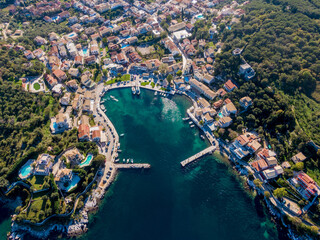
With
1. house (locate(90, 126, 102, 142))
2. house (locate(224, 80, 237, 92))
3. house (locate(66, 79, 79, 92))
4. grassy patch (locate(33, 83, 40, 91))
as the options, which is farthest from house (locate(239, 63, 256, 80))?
grassy patch (locate(33, 83, 40, 91))

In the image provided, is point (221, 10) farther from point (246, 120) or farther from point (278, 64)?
point (246, 120)

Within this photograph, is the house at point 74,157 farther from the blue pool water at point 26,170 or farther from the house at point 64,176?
the blue pool water at point 26,170

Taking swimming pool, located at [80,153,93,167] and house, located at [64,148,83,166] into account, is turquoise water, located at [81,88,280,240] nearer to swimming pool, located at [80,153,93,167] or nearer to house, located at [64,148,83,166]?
swimming pool, located at [80,153,93,167]

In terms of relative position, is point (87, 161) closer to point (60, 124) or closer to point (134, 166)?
point (134, 166)

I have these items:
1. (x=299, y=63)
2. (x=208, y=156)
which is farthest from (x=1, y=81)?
(x=299, y=63)

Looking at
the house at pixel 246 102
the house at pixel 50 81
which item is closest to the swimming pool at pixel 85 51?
the house at pixel 50 81
